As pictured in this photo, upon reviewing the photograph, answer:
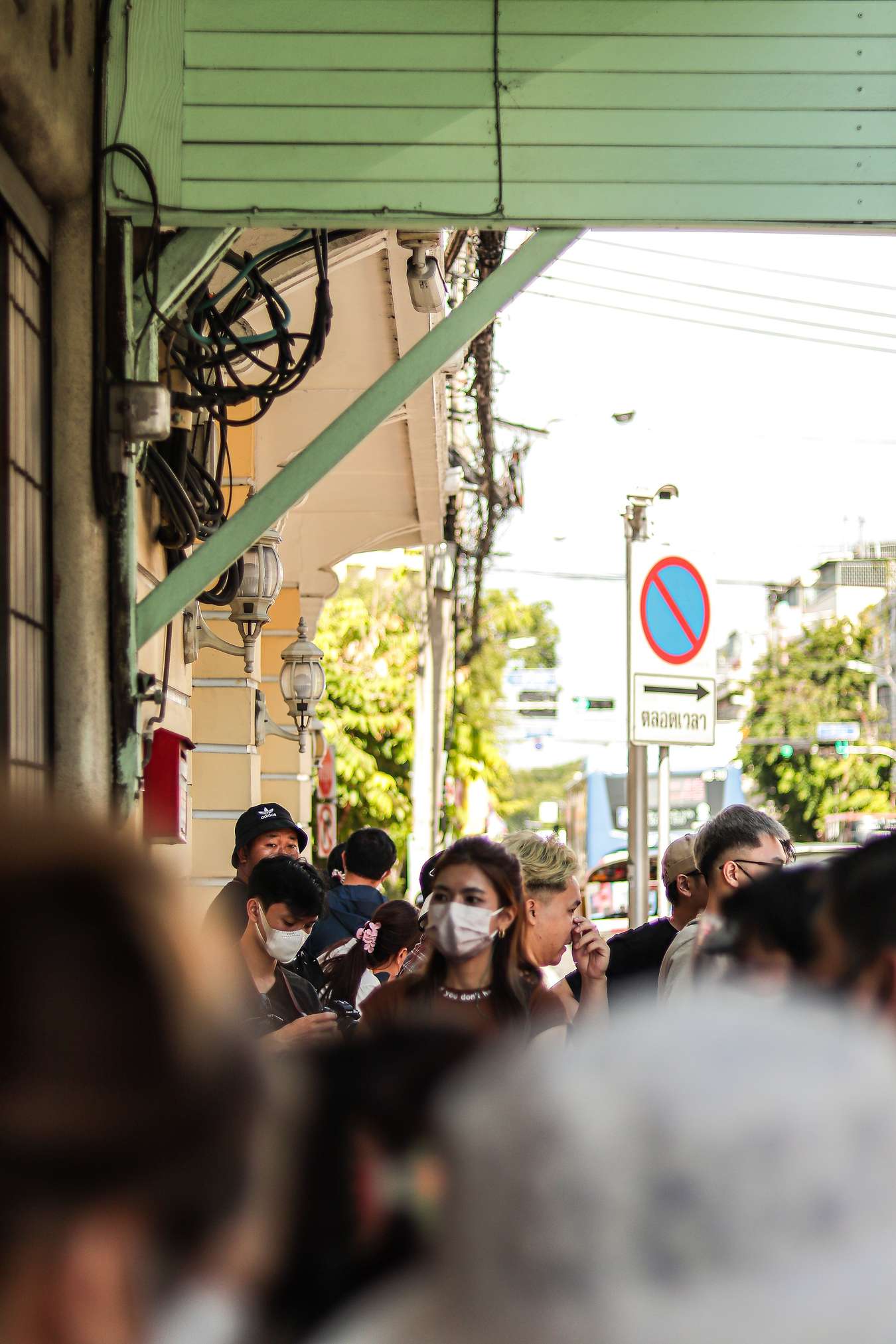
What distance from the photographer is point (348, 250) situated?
6.31 meters

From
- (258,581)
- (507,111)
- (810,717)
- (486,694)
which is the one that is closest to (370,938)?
(258,581)

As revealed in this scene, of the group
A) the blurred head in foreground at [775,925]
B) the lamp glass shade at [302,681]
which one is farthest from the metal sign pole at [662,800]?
the blurred head in foreground at [775,925]

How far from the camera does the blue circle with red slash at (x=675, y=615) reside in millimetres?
6883

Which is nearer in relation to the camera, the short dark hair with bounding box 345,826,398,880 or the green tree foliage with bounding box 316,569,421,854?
the short dark hair with bounding box 345,826,398,880

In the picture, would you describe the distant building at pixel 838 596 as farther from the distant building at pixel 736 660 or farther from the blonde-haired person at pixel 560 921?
the blonde-haired person at pixel 560 921

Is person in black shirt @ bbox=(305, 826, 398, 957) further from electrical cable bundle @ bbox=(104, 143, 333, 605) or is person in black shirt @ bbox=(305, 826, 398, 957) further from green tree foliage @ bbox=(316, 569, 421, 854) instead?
green tree foliage @ bbox=(316, 569, 421, 854)

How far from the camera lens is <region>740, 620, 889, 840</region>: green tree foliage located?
163 feet

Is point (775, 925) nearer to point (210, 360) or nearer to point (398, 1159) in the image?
point (398, 1159)

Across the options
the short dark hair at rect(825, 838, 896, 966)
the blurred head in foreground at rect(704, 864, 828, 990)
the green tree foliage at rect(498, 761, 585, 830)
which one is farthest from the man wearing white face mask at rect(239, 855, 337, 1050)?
the green tree foliage at rect(498, 761, 585, 830)

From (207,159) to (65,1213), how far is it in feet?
13.4

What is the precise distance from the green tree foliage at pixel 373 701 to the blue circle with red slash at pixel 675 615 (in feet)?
58.5

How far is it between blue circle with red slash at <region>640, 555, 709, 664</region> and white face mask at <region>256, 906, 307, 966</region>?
278cm

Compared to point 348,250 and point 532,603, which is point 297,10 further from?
point 532,603

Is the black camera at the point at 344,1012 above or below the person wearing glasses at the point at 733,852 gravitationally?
below
